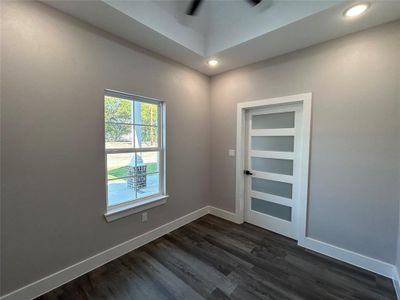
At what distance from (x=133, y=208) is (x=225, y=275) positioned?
4.44 feet

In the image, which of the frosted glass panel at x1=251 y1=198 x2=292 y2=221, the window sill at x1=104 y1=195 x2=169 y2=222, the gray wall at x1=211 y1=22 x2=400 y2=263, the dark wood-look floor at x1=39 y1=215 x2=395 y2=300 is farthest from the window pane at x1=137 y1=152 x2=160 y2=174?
the gray wall at x1=211 y1=22 x2=400 y2=263

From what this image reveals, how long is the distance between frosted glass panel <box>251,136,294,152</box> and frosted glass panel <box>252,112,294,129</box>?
0.18m

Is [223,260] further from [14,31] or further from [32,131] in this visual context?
[14,31]

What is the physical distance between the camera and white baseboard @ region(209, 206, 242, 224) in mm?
3152

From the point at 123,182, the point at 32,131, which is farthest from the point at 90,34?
the point at 123,182

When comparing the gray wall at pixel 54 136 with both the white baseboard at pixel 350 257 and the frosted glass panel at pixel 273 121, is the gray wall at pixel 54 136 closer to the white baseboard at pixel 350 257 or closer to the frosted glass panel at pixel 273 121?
the frosted glass panel at pixel 273 121

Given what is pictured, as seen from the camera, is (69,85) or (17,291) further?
(69,85)

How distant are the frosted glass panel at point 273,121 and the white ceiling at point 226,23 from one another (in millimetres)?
867

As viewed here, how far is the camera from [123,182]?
92.1 inches

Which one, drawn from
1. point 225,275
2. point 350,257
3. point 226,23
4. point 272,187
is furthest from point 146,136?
point 350,257

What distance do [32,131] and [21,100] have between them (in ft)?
Answer: 0.89

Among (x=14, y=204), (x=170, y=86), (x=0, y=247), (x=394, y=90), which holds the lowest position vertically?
(x=0, y=247)

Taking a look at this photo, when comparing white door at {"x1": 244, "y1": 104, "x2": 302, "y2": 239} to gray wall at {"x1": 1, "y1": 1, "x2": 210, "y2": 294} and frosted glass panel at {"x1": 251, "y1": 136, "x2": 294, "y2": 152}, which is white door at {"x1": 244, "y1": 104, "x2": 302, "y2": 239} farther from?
gray wall at {"x1": 1, "y1": 1, "x2": 210, "y2": 294}

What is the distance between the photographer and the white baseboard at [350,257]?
1902 mm
